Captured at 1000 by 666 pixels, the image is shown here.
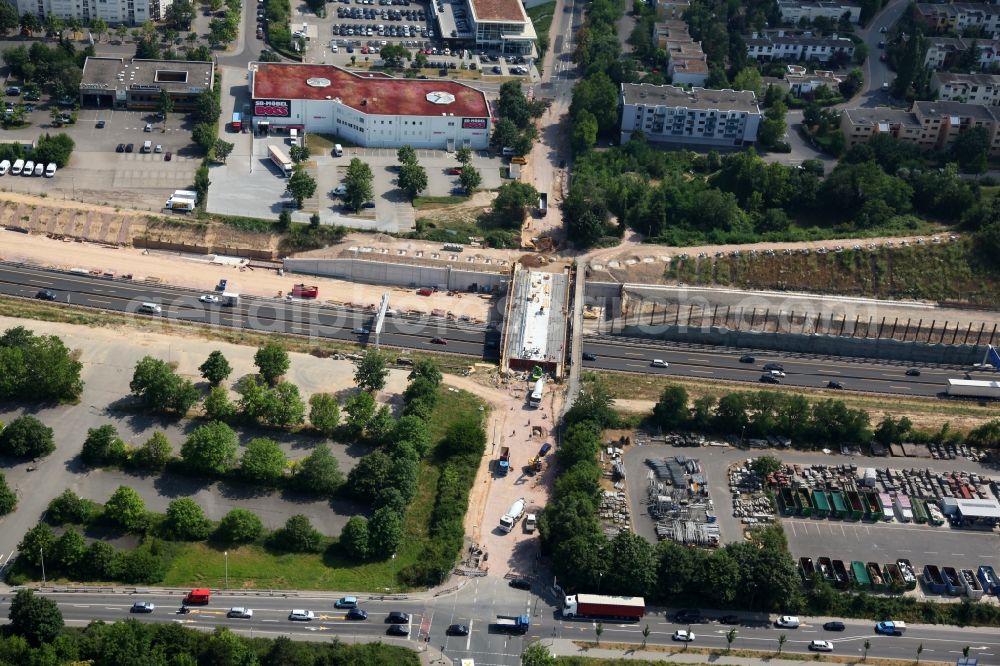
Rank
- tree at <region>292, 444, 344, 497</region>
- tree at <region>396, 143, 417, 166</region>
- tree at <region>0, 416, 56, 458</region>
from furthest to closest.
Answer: tree at <region>396, 143, 417, 166</region>
tree at <region>0, 416, 56, 458</region>
tree at <region>292, 444, 344, 497</region>

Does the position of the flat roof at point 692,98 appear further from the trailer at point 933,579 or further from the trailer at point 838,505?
the trailer at point 933,579

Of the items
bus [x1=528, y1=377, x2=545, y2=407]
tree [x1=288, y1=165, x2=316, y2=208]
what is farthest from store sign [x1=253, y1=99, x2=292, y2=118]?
bus [x1=528, y1=377, x2=545, y2=407]

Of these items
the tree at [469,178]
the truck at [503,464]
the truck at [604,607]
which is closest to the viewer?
the truck at [604,607]

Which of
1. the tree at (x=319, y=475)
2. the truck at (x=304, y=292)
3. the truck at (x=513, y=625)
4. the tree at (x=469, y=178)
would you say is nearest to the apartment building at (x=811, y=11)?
the tree at (x=469, y=178)

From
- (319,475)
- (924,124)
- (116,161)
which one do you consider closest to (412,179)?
(116,161)

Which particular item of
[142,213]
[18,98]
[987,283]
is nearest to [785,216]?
[987,283]

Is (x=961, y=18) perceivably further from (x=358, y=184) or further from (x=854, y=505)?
(x=854, y=505)

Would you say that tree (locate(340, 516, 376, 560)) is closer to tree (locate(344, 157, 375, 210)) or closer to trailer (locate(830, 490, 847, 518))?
trailer (locate(830, 490, 847, 518))
